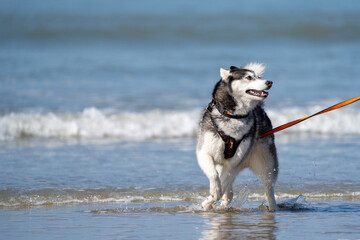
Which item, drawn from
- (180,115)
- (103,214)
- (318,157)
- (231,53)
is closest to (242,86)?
(103,214)

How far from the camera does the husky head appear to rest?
6203mm

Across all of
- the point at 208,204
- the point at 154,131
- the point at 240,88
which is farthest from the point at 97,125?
the point at 240,88

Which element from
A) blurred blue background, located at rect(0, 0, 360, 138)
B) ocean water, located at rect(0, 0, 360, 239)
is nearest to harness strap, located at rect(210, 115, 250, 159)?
ocean water, located at rect(0, 0, 360, 239)

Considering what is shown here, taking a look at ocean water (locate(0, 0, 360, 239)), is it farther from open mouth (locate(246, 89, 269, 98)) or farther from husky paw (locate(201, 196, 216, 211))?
open mouth (locate(246, 89, 269, 98))

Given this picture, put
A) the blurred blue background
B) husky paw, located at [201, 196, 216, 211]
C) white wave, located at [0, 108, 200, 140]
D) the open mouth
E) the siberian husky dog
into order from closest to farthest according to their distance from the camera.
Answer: the open mouth < the siberian husky dog < husky paw, located at [201, 196, 216, 211] < white wave, located at [0, 108, 200, 140] < the blurred blue background

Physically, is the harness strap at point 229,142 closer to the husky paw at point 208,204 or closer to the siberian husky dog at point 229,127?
the siberian husky dog at point 229,127

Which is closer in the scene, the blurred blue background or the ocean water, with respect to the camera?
the ocean water

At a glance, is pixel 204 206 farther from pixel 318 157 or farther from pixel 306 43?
pixel 306 43

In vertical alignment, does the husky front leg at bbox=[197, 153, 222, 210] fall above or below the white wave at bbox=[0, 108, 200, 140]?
below

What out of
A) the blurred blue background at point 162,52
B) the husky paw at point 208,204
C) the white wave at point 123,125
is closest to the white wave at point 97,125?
the white wave at point 123,125

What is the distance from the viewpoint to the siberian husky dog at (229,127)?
629 cm

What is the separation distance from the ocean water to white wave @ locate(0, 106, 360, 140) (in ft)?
0.13

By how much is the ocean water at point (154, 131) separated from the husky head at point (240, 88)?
3.90ft

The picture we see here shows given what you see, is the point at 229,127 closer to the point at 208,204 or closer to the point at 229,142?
the point at 229,142
